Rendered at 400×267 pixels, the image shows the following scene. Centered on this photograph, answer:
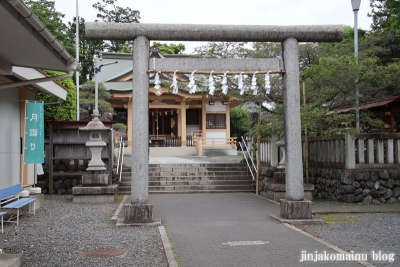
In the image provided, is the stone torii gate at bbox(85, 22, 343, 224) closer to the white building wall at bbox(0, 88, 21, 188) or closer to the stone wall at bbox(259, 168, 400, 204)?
the stone wall at bbox(259, 168, 400, 204)

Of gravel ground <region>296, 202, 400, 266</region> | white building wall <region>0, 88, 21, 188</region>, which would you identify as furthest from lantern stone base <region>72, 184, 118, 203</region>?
gravel ground <region>296, 202, 400, 266</region>

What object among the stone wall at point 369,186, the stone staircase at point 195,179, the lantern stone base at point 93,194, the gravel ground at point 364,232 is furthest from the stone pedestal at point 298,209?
the stone staircase at point 195,179

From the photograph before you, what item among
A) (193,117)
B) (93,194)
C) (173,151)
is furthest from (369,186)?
(193,117)

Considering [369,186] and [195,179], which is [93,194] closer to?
[195,179]

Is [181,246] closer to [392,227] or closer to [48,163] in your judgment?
[392,227]

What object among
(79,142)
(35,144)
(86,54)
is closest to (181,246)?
(35,144)

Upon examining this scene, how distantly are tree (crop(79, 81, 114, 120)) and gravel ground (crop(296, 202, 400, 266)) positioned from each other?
19.1m

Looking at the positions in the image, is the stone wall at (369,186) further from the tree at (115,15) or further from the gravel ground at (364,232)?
the tree at (115,15)

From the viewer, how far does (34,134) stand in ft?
36.5

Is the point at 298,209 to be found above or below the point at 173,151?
below

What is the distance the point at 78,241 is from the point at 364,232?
5.30 metres

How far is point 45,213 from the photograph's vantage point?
33.6ft

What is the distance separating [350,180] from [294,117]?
3982 millimetres

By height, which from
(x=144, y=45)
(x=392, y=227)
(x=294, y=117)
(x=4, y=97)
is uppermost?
(x=144, y=45)
